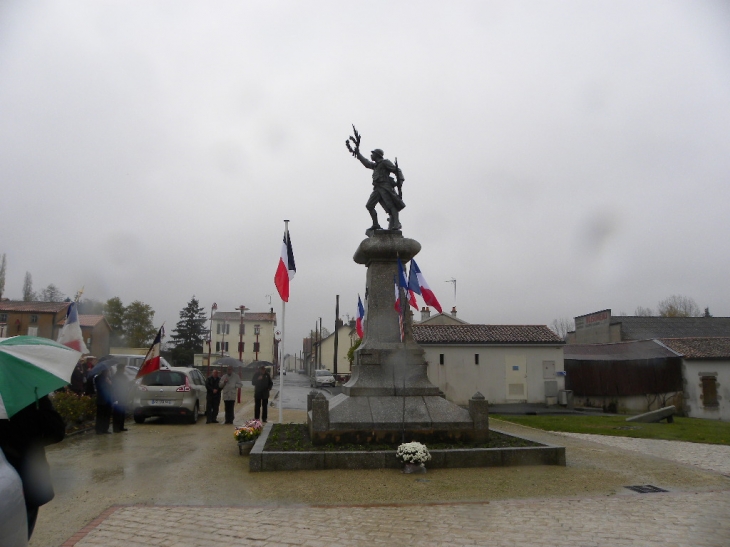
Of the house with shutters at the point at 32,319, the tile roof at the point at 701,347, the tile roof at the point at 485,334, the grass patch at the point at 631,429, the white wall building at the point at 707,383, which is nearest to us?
the grass patch at the point at 631,429

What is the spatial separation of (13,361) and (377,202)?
9.13m

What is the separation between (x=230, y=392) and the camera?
1557 cm

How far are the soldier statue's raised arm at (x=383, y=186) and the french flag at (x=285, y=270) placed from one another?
2893mm

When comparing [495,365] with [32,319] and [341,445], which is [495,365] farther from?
[32,319]

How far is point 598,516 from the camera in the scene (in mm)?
6016

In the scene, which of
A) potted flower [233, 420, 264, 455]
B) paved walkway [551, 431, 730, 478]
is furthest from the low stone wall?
paved walkway [551, 431, 730, 478]

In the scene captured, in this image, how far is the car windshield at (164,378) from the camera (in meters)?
15.5

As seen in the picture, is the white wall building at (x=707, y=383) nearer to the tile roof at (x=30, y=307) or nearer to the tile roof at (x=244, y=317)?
the tile roof at (x=30, y=307)

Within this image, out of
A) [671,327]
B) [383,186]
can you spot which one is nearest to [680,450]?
[383,186]

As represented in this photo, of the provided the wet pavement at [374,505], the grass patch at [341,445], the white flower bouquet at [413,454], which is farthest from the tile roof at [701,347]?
the white flower bouquet at [413,454]

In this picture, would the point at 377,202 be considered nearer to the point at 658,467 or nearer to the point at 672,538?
the point at 658,467

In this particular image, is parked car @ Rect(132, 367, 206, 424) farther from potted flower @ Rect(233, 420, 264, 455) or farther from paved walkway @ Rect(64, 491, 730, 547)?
paved walkway @ Rect(64, 491, 730, 547)

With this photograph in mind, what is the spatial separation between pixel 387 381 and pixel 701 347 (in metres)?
22.8

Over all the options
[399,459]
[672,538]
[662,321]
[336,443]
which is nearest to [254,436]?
[336,443]
